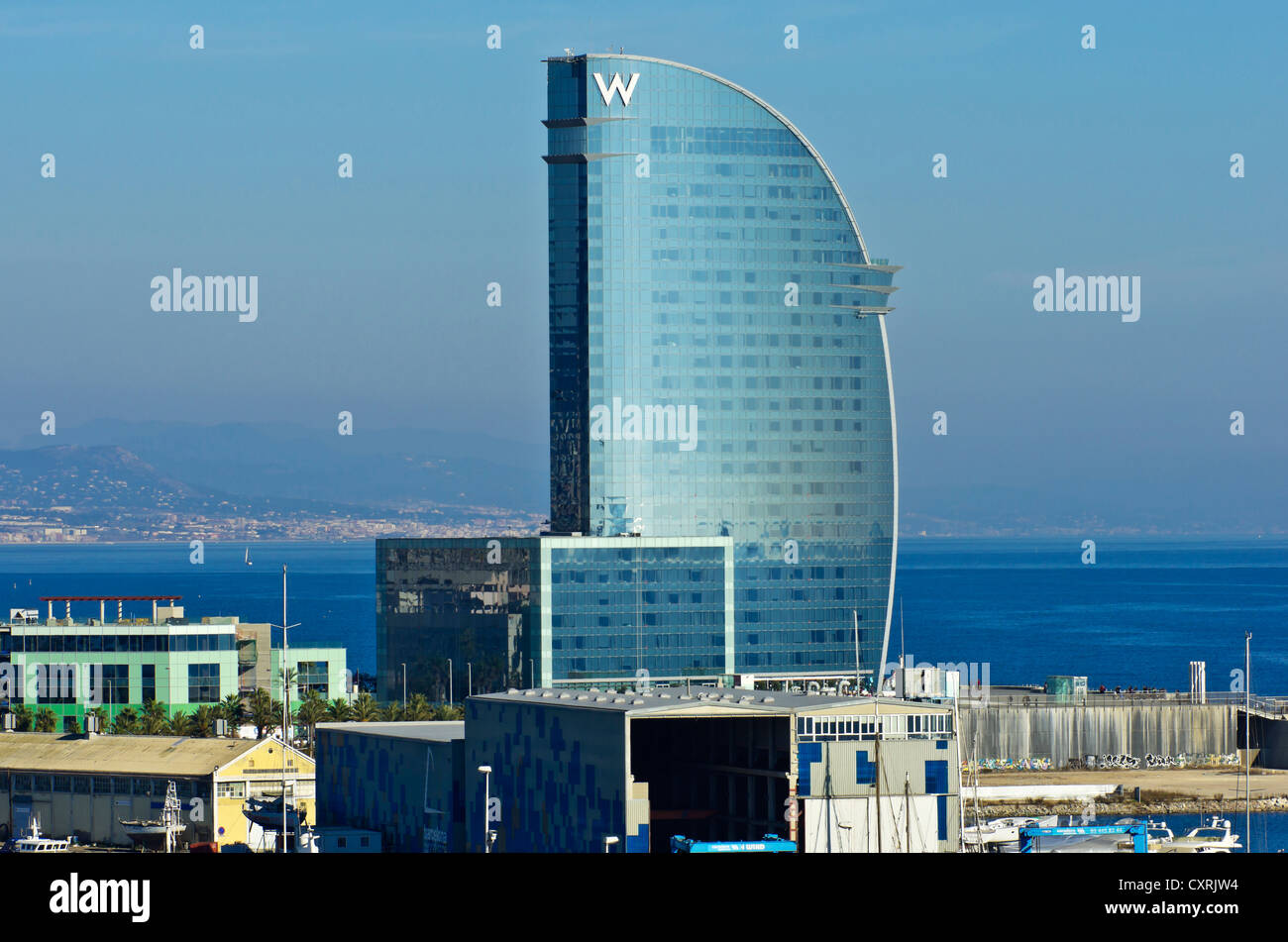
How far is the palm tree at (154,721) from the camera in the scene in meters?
138

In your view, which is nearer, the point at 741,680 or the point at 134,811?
the point at 134,811

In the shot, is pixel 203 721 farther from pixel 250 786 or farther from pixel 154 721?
pixel 250 786

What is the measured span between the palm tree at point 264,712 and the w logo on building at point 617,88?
73.2m

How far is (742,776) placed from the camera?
90.6 m

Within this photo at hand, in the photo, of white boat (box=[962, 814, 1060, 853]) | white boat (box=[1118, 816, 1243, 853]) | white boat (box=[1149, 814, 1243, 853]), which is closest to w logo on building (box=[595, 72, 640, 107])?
white boat (box=[962, 814, 1060, 853])

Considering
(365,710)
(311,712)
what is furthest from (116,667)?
(365,710)

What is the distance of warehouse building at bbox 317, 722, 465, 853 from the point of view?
326 feet

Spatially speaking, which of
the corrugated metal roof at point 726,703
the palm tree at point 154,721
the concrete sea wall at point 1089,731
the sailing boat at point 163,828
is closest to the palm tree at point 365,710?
the palm tree at point 154,721

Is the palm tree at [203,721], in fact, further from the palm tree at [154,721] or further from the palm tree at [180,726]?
the palm tree at [154,721]

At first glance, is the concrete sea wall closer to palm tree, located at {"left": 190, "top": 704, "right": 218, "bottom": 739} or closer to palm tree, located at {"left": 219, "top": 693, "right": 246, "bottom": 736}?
palm tree, located at {"left": 219, "top": 693, "right": 246, "bottom": 736}
